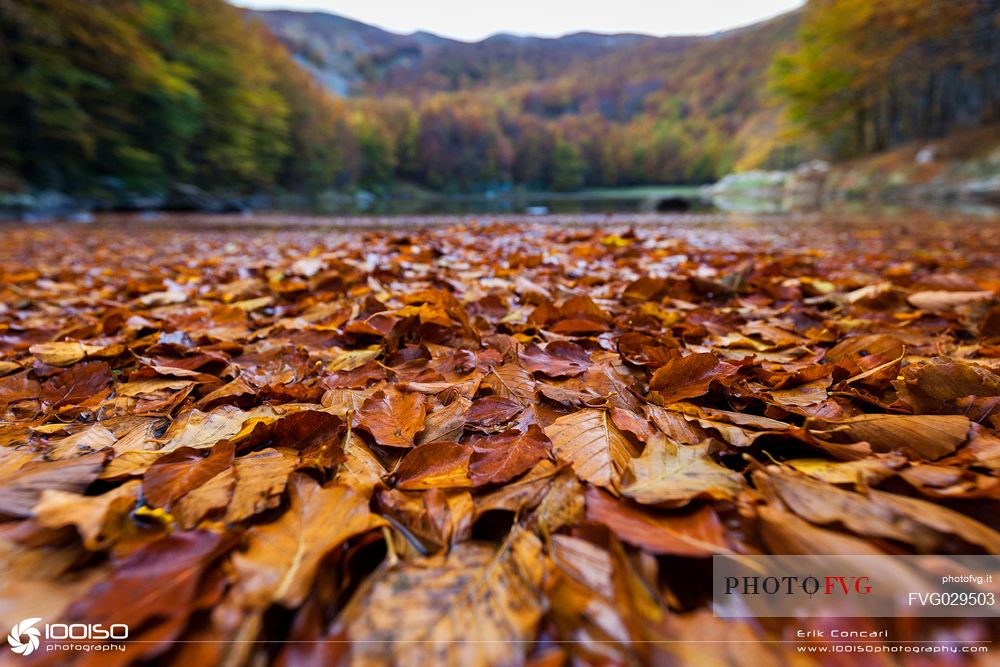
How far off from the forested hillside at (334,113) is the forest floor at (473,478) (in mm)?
13720

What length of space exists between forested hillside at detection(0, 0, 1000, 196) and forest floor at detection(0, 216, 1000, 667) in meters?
13.7

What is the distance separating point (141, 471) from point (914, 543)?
2.44 ft

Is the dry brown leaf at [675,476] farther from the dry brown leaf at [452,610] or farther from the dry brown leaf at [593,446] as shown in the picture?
the dry brown leaf at [452,610]

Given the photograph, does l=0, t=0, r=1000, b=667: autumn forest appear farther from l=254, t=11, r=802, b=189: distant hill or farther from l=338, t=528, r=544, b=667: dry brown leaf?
l=254, t=11, r=802, b=189: distant hill

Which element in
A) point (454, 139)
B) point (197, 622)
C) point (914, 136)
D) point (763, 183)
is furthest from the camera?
point (454, 139)

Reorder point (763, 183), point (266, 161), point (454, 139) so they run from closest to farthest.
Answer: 1. point (763, 183)
2. point (266, 161)
3. point (454, 139)

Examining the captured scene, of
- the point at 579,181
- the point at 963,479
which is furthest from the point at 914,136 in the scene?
the point at 579,181

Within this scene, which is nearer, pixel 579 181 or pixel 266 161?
pixel 266 161

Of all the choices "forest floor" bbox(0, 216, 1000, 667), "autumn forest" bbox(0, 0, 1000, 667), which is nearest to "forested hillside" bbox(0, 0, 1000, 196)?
"autumn forest" bbox(0, 0, 1000, 667)

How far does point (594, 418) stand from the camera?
590mm

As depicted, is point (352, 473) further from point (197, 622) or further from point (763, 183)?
point (763, 183)

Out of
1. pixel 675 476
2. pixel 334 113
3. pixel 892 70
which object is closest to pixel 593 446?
pixel 675 476

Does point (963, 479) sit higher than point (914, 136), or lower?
lower

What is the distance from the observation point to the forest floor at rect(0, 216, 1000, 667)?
1.05 feet
